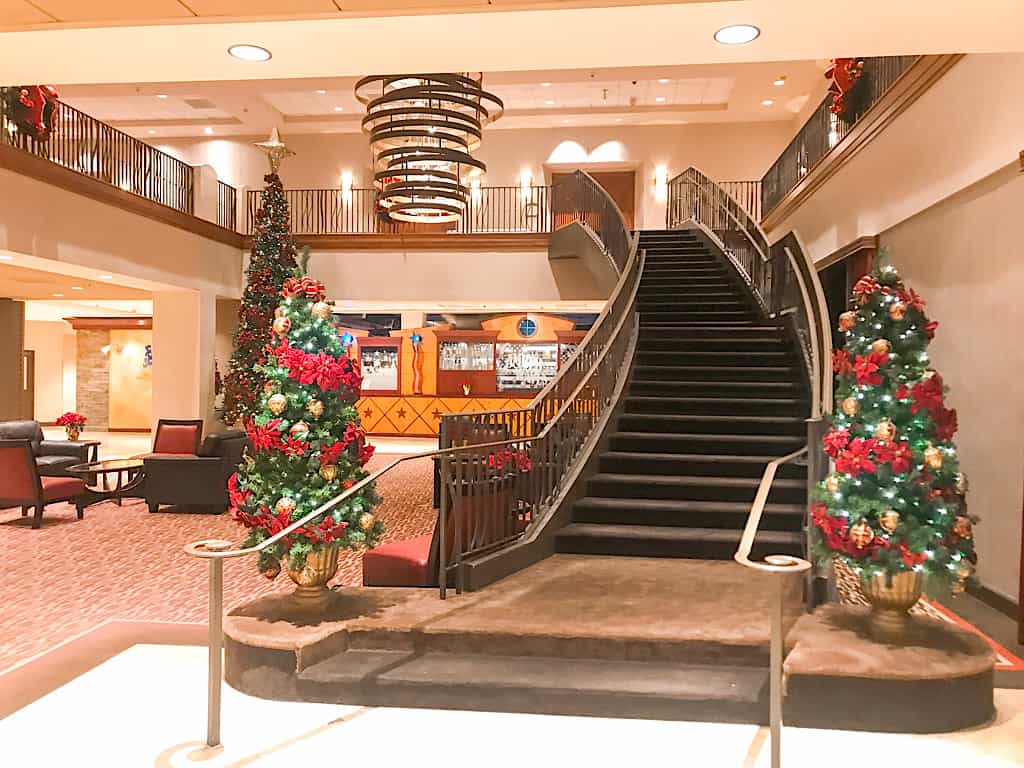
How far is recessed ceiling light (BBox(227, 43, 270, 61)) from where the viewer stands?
328cm

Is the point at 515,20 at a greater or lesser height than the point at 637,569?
greater

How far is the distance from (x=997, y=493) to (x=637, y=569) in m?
2.74

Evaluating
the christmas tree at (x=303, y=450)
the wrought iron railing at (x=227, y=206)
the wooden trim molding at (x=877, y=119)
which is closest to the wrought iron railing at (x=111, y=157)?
the wrought iron railing at (x=227, y=206)

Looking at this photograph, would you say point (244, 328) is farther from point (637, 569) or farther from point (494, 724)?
point (494, 724)

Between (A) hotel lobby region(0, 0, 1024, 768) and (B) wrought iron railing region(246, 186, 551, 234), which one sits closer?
(A) hotel lobby region(0, 0, 1024, 768)

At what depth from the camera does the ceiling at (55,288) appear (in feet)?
38.6

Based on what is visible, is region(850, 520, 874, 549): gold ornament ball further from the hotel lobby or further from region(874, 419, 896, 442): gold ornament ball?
region(874, 419, 896, 442): gold ornament ball

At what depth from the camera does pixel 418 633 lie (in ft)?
13.5

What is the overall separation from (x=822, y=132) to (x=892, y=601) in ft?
28.2

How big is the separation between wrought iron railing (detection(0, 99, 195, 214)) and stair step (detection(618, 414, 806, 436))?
710cm

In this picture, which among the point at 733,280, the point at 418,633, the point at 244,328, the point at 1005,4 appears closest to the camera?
the point at 1005,4

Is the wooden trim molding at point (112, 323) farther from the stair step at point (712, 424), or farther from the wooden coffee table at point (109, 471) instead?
the stair step at point (712, 424)

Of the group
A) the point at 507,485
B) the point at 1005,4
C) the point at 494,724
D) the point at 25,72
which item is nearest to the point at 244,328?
the point at 507,485

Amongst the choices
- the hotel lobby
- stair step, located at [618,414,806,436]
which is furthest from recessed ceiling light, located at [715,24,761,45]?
stair step, located at [618,414,806,436]
